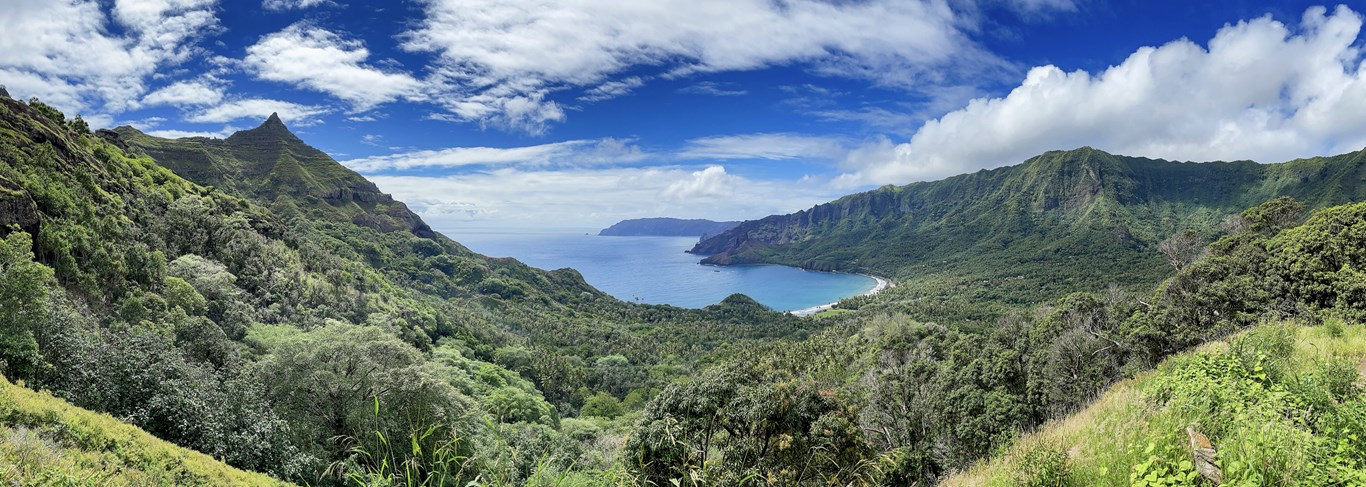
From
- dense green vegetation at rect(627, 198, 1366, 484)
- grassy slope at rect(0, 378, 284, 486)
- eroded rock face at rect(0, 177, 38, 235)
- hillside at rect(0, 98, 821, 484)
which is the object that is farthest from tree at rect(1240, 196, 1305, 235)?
eroded rock face at rect(0, 177, 38, 235)

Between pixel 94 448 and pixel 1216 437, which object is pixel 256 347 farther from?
pixel 1216 437

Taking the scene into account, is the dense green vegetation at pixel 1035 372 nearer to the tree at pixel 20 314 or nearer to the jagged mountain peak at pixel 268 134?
the tree at pixel 20 314

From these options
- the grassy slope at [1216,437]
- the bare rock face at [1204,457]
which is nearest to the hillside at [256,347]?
the grassy slope at [1216,437]

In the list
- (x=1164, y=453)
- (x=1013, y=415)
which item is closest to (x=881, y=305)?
(x=1013, y=415)

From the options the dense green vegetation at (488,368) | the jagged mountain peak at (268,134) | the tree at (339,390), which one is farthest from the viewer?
the jagged mountain peak at (268,134)

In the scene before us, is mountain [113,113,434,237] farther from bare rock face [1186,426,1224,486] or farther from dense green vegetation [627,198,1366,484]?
bare rock face [1186,426,1224,486]

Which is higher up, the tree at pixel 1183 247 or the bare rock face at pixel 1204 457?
the tree at pixel 1183 247

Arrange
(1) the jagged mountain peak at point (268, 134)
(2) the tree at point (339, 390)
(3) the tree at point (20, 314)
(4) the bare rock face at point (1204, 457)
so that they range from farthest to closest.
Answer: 1. (1) the jagged mountain peak at point (268, 134)
2. (2) the tree at point (339, 390)
3. (3) the tree at point (20, 314)
4. (4) the bare rock face at point (1204, 457)
